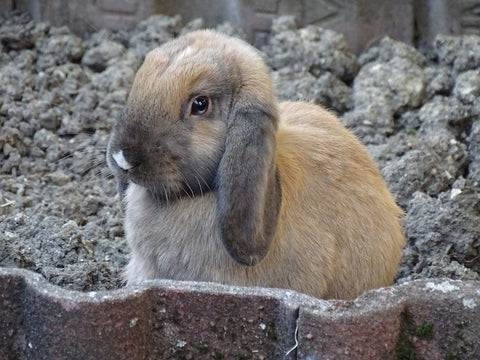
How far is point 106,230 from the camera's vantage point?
526 centimetres

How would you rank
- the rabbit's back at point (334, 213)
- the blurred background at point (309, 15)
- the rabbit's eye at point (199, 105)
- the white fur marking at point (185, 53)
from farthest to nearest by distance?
the blurred background at point (309, 15)
the rabbit's back at point (334, 213)
the white fur marking at point (185, 53)
the rabbit's eye at point (199, 105)

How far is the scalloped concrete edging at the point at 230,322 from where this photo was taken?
341 centimetres

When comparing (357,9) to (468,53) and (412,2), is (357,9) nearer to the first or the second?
(412,2)

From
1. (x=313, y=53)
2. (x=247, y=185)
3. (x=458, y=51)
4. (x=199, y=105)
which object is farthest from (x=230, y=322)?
(x=458, y=51)

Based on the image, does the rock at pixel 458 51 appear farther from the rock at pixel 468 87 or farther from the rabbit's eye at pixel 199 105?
the rabbit's eye at pixel 199 105

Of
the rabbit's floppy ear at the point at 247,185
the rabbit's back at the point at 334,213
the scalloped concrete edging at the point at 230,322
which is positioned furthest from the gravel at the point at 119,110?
the scalloped concrete edging at the point at 230,322

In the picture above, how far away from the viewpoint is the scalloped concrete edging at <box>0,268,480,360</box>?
341 centimetres

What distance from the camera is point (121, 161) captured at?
13.2 feet

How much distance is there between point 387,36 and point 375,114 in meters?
0.90

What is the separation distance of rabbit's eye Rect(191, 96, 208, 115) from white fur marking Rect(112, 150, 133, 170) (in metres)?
0.34

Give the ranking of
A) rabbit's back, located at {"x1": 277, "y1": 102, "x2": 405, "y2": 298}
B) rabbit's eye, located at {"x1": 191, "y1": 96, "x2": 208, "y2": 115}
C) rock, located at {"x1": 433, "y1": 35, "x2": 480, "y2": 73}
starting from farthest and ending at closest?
rock, located at {"x1": 433, "y1": 35, "x2": 480, "y2": 73}
rabbit's back, located at {"x1": 277, "y1": 102, "x2": 405, "y2": 298}
rabbit's eye, located at {"x1": 191, "y1": 96, "x2": 208, "y2": 115}

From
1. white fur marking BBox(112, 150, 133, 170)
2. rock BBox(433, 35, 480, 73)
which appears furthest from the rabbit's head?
rock BBox(433, 35, 480, 73)

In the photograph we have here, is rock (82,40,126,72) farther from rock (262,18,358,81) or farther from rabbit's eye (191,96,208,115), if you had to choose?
rabbit's eye (191,96,208,115)

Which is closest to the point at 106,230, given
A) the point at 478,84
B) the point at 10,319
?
the point at 10,319
